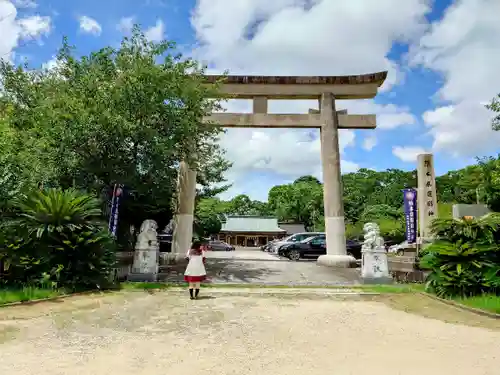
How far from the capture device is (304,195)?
64.1 metres

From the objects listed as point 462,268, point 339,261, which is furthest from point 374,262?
point 339,261

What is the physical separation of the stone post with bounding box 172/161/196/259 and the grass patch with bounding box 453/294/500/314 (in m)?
10.7

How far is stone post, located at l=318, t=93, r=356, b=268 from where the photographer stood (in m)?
17.1

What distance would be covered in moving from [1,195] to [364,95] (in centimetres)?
1452

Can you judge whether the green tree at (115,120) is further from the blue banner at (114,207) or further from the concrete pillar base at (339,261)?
the concrete pillar base at (339,261)

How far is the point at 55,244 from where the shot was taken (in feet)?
33.9

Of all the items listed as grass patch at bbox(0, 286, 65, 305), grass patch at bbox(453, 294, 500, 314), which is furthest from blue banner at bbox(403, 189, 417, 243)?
grass patch at bbox(0, 286, 65, 305)

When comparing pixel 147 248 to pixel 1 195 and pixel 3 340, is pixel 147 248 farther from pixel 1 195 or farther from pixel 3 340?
pixel 3 340

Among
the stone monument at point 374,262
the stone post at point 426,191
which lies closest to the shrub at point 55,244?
the stone monument at point 374,262

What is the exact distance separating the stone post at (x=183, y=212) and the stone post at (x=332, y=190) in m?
5.74

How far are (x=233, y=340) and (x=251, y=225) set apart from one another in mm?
48999

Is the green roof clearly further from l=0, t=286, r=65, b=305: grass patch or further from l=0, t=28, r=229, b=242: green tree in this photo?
l=0, t=286, r=65, b=305: grass patch

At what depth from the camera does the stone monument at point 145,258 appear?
12.1 m

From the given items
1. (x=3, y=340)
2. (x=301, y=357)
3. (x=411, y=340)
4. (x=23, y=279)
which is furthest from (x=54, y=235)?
(x=411, y=340)
